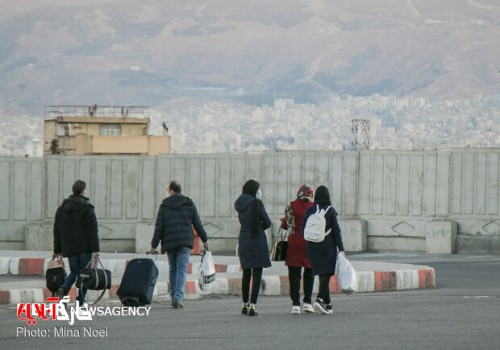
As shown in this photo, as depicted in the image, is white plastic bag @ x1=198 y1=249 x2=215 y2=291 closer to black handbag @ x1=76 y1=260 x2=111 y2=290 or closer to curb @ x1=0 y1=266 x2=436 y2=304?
black handbag @ x1=76 y1=260 x2=111 y2=290

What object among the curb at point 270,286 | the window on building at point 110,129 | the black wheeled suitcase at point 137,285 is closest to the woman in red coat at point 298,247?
the black wheeled suitcase at point 137,285

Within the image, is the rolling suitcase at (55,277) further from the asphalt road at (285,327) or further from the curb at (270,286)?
the curb at (270,286)

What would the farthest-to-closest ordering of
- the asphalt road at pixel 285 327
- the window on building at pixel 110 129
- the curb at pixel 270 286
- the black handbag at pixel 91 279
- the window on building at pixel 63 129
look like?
the window on building at pixel 110 129, the window on building at pixel 63 129, the curb at pixel 270 286, the black handbag at pixel 91 279, the asphalt road at pixel 285 327

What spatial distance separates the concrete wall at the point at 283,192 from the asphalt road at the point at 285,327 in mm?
12411

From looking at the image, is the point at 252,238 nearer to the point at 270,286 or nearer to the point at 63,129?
the point at 270,286

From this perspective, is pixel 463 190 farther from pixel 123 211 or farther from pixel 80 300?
pixel 80 300

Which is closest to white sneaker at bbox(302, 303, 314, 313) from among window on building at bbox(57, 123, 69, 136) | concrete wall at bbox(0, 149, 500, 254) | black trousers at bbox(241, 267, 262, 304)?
black trousers at bbox(241, 267, 262, 304)

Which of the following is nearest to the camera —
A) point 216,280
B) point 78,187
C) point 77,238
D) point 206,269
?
point 77,238

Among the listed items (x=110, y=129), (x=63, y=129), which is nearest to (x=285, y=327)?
(x=63, y=129)

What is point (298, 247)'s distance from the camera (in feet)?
55.6

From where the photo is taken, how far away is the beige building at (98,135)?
10038cm

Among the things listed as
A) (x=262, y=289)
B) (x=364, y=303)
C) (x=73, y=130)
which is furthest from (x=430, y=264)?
(x=73, y=130)

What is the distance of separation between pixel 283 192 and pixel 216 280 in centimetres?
1260

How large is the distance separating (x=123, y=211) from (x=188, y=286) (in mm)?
13999
